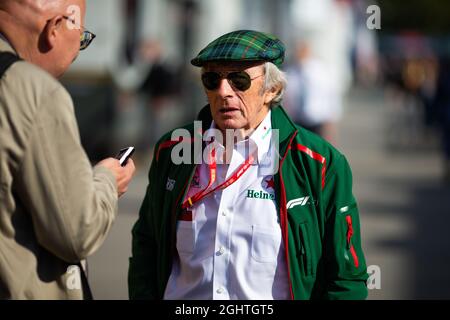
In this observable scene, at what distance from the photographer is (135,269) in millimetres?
3736

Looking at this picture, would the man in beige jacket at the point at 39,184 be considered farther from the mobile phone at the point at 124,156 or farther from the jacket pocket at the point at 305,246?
the jacket pocket at the point at 305,246

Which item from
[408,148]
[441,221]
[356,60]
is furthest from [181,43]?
[356,60]

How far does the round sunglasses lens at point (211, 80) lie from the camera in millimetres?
3570

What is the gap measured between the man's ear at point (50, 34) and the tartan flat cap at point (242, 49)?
0.72 meters

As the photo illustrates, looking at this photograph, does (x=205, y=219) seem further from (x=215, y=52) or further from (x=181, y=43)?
(x=181, y=43)

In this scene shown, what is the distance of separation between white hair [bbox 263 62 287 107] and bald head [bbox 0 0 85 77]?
0.88m

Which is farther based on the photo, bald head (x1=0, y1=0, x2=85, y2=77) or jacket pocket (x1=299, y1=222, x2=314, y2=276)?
jacket pocket (x1=299, y1=222, x2=314, y2=276)

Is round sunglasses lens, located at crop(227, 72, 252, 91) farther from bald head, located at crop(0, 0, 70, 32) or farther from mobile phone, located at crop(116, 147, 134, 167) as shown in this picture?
bald head, located at crop(0, 0, 70, 32)

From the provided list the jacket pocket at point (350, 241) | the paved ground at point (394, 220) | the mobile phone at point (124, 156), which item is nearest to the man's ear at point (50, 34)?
the mobile phone at point (124, 156)

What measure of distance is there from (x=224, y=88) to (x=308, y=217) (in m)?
0.58

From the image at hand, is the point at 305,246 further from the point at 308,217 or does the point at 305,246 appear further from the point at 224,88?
the point at 224,88

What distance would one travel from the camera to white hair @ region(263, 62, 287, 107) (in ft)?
11.9

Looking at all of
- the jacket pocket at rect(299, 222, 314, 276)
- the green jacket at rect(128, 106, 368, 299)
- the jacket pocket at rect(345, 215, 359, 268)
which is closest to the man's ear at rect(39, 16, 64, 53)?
the green jacket at rect(128, 106, 368, 299)

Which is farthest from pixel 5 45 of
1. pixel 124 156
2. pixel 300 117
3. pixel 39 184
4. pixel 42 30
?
pixel 300 117
